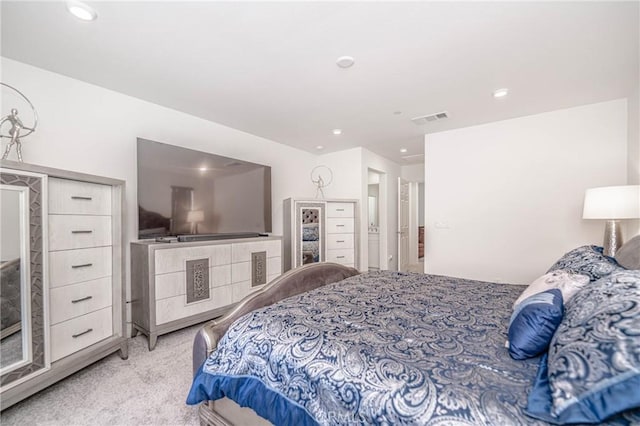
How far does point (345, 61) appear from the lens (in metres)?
2.14

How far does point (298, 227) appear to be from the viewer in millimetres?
4152

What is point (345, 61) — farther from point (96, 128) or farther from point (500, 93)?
point (96, 128)

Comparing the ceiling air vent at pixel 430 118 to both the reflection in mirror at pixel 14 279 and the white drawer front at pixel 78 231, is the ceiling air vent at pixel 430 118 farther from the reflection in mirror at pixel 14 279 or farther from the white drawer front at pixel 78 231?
the reflection in mirror at pixel 14 279

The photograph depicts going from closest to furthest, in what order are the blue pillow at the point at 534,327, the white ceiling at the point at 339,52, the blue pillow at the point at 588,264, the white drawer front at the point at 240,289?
the blue pillow at the point at 534,327
the blue pillow at the point at 588,264
the white ceiling at the point at 339,52
the white drawer front at the point at 240,289

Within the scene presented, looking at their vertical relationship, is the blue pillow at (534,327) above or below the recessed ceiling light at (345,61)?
below

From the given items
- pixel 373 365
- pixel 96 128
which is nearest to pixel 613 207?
pixel 373 365

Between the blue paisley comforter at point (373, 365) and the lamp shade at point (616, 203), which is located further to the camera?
the lamp shade at point (616, 203)

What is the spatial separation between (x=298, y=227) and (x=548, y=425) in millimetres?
3596

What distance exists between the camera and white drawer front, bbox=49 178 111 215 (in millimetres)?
1812

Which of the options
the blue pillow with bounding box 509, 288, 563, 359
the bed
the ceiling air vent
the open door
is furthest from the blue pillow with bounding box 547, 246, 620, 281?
the open door

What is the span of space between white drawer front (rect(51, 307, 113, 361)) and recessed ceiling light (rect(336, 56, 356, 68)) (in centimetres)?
270

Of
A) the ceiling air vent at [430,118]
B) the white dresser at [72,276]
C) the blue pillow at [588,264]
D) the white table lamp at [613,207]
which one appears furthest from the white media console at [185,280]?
the white table lamp at [613,207]

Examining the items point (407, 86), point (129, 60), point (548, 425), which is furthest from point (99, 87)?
point (548, 425)

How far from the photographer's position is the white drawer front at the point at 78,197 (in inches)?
71.3
